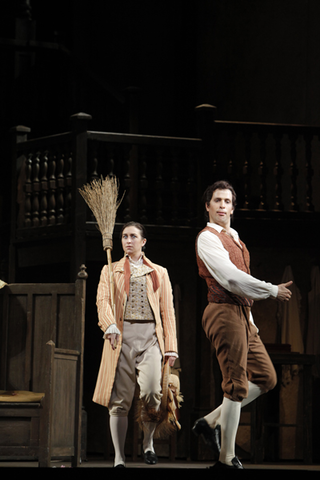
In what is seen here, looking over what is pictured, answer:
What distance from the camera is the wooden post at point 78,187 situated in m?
8.10

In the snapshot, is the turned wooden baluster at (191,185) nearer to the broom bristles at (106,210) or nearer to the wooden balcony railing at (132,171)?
the wooden balcony railing at (132,171)

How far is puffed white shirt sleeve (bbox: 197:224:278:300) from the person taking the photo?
5199mm

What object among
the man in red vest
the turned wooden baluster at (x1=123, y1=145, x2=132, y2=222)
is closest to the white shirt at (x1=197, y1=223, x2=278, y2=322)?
the man in red vest

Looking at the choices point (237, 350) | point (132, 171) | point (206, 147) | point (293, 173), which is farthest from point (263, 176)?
point (237, 350)

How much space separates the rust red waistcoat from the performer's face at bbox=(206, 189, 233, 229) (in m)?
0.08

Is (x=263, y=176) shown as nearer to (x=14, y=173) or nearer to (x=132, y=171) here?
(x=132, y=171)

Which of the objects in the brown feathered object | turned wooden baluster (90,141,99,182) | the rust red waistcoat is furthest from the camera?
turned wooden baluster (90,141,99,182)

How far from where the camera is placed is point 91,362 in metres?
9.25

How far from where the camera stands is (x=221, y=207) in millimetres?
5535

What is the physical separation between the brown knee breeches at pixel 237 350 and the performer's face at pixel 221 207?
592 millimetres

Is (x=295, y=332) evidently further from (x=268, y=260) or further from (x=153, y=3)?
(x=153, y=3)

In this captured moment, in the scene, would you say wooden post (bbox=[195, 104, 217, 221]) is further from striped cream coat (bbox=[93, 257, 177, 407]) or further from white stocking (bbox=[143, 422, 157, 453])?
white stocking (bbox=[143, 422, 157, 453])

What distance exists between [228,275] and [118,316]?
112 centimetres

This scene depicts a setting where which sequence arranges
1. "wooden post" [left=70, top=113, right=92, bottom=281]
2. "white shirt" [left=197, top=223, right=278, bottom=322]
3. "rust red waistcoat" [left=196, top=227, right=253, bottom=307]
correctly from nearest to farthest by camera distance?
"white shirt" [left=197, top=223, right=278, bottom=322], "rust red waistcoat" [left=196, top=227, right=253, bottom=307], "wooden post" [left=70, top=113, right=92, bottom=281]
